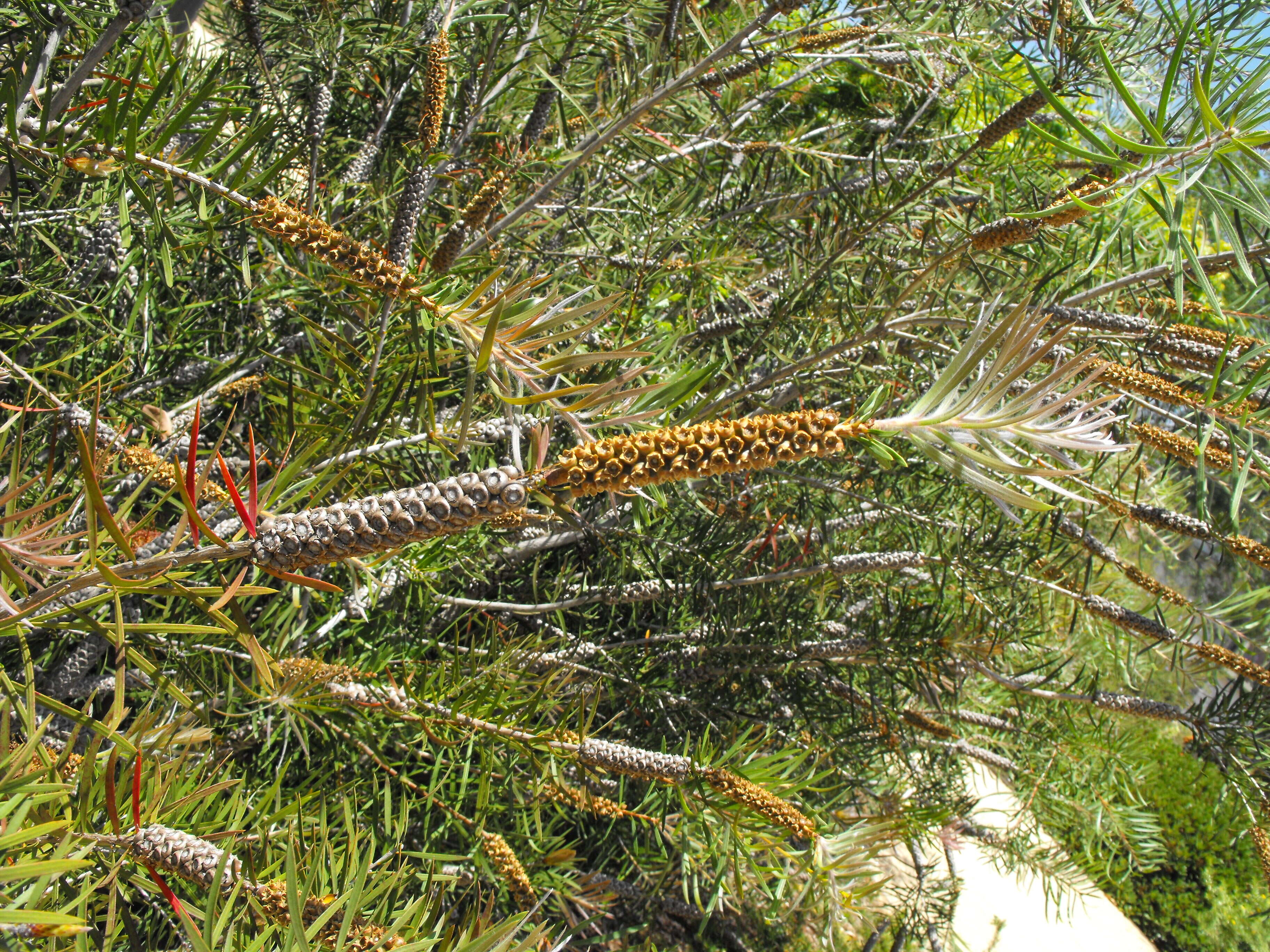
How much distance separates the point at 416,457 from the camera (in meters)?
0.69

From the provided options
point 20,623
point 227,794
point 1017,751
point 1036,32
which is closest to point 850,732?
point 1017,751

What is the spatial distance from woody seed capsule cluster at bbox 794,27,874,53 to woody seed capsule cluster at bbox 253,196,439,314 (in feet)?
2.11

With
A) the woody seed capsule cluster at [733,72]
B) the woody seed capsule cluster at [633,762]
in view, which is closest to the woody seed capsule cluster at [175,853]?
the woody seed capsule cluster at [633,762]

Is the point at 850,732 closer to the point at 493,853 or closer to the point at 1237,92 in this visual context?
the point at 493,853

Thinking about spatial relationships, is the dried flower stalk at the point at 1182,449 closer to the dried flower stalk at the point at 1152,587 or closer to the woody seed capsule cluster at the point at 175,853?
the dried flower stalk at the point at 1152,587

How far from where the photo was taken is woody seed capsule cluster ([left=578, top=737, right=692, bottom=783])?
0.64m

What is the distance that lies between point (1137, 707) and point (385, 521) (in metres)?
1.28

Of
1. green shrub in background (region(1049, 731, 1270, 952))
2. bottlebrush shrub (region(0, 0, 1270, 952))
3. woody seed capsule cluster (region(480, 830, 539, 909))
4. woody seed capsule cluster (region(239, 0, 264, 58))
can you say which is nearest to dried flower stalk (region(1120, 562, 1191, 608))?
bottlebrush shrub (region(0, 0, 1270, 952))

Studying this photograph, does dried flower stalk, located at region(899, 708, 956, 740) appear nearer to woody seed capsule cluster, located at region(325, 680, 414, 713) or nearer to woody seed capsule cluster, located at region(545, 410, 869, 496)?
woody seed capsule cluster, located at region(325, 680, 414, 713)

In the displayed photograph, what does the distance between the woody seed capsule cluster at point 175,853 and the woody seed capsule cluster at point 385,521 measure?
0.62 feet

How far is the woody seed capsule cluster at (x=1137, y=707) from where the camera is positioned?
3.76 ft

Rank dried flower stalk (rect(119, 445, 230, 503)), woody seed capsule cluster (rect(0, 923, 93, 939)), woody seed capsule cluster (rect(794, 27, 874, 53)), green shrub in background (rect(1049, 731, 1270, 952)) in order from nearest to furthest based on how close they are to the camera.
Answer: woody seed capsule cluster (rect(0, 923, 93, 939)) < dried flower stalk (rect(119, 445, 230, 503)) < woody seed capsule cluster (rect(794, 27, 874, 53)) < green shrub in background (rect(1049, 731, 1270, 952))

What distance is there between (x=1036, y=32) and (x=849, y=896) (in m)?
0.95

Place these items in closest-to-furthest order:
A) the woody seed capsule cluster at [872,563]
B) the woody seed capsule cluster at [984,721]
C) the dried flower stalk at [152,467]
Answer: the dried flower stalk at [152,467], the woody seed capsule cluster at [872,563], the woody seed capsule cluster at [984,721]
